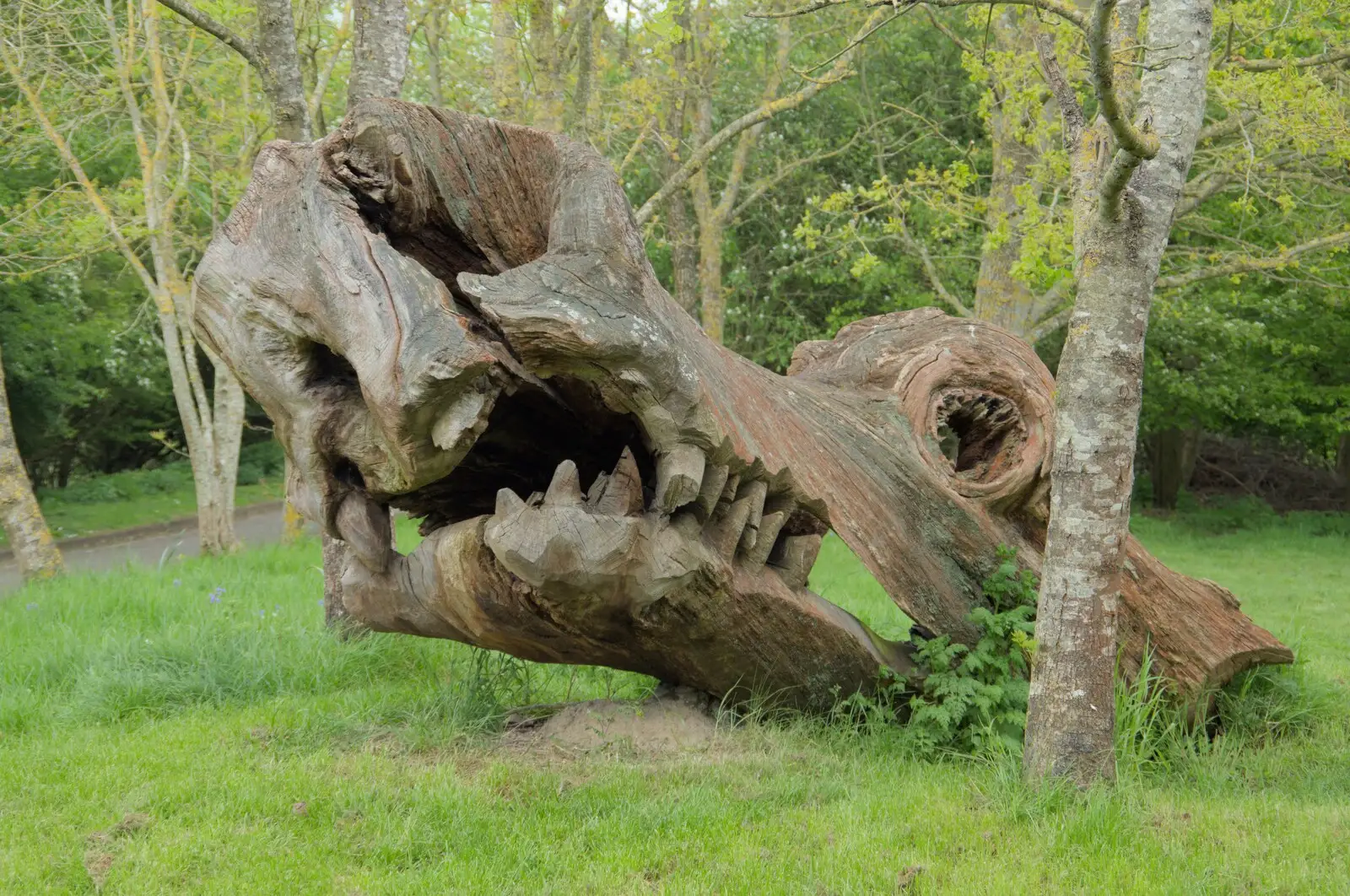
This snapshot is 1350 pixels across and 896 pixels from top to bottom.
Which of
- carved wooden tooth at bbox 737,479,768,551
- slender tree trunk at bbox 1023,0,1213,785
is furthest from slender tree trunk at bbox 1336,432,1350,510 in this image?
carved wooden tooth at bbox 737,479,768,551

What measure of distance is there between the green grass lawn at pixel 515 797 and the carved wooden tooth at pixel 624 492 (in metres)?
1.08

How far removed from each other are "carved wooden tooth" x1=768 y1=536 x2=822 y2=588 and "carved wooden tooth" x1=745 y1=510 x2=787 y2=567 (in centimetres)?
22

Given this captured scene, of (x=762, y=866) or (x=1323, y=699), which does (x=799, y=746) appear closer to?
(x=762, y=866)

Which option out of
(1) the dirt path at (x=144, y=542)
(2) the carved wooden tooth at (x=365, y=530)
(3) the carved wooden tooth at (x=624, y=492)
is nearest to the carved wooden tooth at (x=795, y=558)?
(3) the carved wooden tooth at (x=624, y=492)

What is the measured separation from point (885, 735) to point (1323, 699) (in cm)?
280

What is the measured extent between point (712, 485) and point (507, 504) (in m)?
0.82

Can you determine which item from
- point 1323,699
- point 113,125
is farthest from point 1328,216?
point 113,125

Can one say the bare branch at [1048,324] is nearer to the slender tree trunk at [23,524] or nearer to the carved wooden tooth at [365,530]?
the carved wooden tooth at [365,530]

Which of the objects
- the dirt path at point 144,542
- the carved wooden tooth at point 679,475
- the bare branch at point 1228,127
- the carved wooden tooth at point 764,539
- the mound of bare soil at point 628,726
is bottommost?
the dirt path at point 144,542

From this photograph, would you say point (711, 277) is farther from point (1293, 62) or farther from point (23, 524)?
point (23, 524)

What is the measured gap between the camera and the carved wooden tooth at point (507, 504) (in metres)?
4.00

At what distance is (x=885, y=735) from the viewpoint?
508 cm

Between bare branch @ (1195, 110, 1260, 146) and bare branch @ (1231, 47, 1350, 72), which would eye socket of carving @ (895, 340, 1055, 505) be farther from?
bare branch @ (1195, 110, 1260, 146)

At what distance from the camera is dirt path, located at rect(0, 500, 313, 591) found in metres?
16.6
